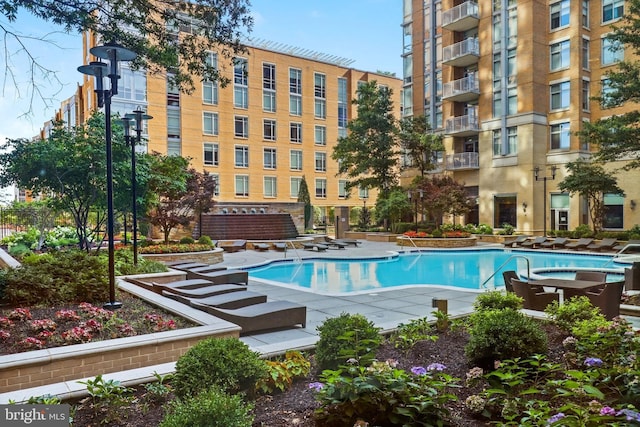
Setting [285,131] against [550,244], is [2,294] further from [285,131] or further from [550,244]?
[285,131]

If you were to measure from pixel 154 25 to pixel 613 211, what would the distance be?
28774mm

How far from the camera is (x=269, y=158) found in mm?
41812

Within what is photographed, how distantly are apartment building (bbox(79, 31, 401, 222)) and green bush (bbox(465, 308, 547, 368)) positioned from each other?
32.4 m

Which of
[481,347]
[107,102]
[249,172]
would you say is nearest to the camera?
[481,347]

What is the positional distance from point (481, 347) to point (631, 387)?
60.7 inches

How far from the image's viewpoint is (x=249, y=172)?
40500 mm

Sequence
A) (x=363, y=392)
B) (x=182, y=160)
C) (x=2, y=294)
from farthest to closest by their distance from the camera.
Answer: (x=182, y=160) < (x=2, y=294) < (x=363, y=392)

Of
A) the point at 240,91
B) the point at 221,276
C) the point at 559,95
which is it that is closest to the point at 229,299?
the point at 221,276

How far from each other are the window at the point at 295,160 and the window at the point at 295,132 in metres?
1.12

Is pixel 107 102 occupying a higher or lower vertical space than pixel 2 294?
higher

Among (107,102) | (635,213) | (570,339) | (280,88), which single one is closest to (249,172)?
(280,88)

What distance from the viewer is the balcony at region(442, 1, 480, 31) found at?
107ft

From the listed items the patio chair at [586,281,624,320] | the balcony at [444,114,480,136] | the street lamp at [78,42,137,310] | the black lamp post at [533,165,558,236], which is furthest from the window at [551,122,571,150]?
the street lamp at [78,42,137,310]

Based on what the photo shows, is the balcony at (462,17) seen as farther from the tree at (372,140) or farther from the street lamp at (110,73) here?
the street lamp at (110,73)
